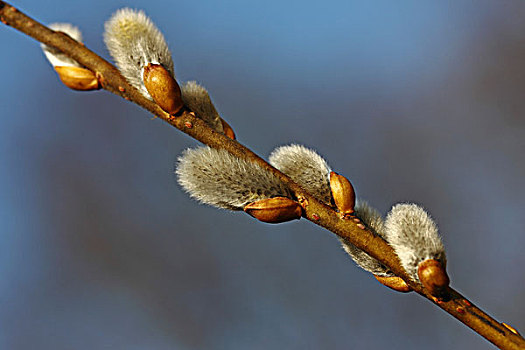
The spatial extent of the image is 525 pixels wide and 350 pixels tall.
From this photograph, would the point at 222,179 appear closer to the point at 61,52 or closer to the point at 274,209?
the point at 274,209

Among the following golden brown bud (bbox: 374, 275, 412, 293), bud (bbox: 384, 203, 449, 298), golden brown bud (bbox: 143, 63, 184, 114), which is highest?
bud (bbox: 384, 203, 449, 298)

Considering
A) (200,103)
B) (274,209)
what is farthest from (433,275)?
(200,103)

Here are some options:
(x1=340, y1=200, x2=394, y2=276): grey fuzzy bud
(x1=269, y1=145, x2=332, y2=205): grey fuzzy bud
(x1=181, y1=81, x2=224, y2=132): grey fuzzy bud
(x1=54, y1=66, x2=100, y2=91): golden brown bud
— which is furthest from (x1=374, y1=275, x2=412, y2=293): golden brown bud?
(x1=54, y1=66, x2=100, y2=91): golden brown bud

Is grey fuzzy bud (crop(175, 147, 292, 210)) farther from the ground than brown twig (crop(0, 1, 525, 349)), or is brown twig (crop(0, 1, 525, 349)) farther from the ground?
brown twig (crop(0, 1, 525, 349))

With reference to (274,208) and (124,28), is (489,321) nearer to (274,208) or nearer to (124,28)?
(274,208)

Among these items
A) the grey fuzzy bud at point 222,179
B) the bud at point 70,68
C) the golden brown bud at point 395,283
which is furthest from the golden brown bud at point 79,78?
the golden brown bud at point 395,283

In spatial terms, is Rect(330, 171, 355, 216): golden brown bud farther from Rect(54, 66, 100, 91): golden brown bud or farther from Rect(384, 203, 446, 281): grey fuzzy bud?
Rect(54, 66, 100, 91): golden brown bud
